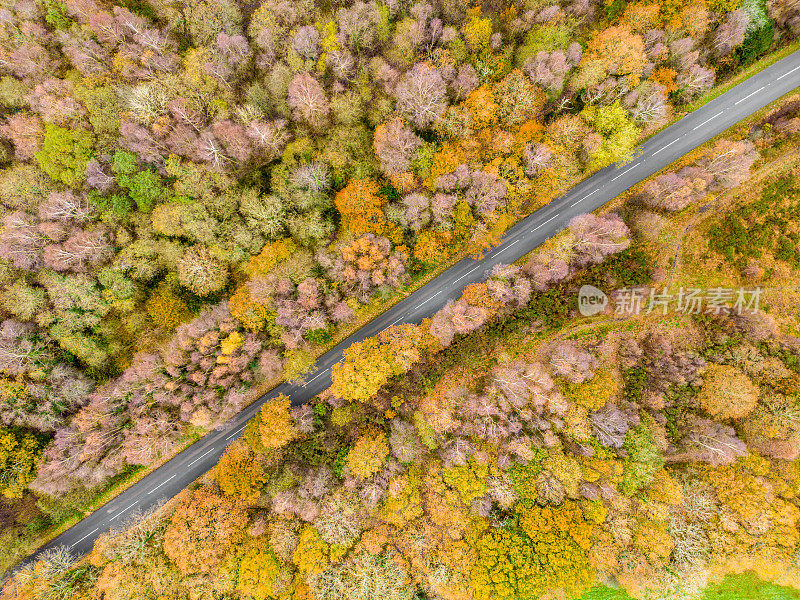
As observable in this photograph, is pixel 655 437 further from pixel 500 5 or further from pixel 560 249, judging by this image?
pixel 500 5

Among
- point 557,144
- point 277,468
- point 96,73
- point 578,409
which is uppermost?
point 96,73

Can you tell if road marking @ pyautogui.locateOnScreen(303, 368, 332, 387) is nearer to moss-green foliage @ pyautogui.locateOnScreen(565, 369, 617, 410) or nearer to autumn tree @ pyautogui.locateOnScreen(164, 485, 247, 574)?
autumn tree @ pyautogui.locateOnScreen(164, 485, 247, 574)

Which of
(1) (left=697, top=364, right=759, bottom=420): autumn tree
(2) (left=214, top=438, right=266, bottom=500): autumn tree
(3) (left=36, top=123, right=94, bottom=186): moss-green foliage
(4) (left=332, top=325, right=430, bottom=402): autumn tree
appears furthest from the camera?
(2) (left=214, top=438, right=266, bottom=500): autumn tree

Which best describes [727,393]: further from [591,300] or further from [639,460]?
[591,300]

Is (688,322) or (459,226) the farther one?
(688,322)

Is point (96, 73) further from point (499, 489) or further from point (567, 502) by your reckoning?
point (567, 502)

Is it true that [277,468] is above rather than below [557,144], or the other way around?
below

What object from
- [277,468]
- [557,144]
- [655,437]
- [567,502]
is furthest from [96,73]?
[655,437]

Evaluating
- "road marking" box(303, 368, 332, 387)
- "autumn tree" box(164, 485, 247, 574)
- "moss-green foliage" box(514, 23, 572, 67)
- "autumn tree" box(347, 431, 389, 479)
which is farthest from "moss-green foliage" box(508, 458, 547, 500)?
"moss-green foliage" box(514, 23, 572, 67)
